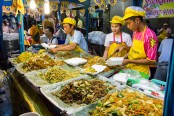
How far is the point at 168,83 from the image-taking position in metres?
1.06

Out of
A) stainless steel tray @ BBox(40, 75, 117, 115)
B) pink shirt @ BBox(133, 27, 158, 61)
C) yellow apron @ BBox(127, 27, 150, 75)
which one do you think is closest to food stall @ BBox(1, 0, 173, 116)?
stainless steel tray @ BBox(40, 75, 117, 115)

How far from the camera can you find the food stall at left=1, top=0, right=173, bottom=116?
1.98 m

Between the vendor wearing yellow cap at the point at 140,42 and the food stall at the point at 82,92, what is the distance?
249mm

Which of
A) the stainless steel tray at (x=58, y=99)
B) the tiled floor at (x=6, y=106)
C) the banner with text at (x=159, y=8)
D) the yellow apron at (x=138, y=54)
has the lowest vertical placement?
the tiled floor at (x=6, y=106)

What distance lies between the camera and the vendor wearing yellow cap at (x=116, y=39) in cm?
397

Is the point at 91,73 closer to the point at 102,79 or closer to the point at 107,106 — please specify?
the point at 102,79

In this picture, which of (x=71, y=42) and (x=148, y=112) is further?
(x=71, y=42)

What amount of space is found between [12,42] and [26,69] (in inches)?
236

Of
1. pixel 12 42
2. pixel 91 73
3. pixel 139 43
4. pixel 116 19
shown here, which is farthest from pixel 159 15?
pixel 12 42

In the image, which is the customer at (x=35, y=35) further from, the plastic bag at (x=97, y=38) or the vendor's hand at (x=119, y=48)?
the vendor's hand at (x=119, y=48)

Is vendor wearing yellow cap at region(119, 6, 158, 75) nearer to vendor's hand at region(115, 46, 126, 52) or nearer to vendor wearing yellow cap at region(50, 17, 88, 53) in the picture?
vendor's hand at region(115, 46, 126, 52)

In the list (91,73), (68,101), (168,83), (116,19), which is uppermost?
(116,19)

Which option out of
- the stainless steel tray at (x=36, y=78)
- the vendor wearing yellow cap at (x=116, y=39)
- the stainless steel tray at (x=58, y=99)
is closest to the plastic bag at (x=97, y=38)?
the vendor wearing yellow cap at (x=116, y=39)

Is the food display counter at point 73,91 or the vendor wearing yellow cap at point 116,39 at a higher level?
the vendor wearing yellow cap at point 116,39
